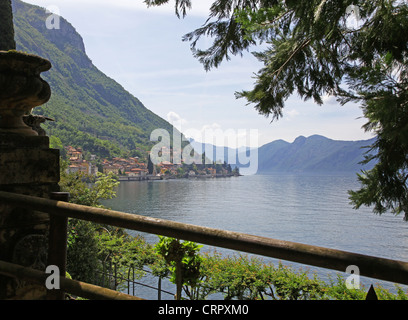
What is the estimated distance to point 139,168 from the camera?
7781 centimetres

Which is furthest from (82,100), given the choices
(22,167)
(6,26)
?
(22,167)

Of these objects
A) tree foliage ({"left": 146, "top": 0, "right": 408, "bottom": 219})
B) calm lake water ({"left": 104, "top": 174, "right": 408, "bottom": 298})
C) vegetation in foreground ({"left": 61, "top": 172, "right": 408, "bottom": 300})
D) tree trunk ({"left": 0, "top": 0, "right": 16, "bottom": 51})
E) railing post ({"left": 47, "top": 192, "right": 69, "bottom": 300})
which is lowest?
calm lake water ({"left": 104, "top": 174, "right": 408, "bottom": 298})

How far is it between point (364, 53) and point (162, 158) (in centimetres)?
8904

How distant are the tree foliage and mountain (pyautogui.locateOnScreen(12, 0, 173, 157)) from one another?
2267 inches

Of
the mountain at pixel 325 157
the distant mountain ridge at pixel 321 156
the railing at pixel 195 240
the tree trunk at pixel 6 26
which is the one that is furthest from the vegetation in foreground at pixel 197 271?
the mountain at pixel 325 157

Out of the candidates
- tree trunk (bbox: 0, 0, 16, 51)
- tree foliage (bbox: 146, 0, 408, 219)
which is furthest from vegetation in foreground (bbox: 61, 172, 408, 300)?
tree trunk (bbox: 0, 0, 16, 51)

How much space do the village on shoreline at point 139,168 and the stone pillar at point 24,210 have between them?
139ft

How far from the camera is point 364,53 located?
3.23m

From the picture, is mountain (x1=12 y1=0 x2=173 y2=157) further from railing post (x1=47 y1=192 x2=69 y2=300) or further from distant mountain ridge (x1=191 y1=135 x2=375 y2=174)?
railing post (x1=47 y1=192 x2=69 y2=300)

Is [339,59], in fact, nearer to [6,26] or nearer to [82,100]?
[6,26]

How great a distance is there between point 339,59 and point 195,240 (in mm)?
3274

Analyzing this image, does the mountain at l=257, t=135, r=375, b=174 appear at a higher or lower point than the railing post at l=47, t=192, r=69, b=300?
higher

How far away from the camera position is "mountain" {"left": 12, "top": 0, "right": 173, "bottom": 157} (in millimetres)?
66438
